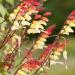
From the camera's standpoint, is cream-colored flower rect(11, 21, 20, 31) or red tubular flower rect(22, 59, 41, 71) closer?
cream-colored flower rect(11, 21, 20, 31)

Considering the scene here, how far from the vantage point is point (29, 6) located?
3768 mm

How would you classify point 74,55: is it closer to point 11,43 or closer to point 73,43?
point 73,43

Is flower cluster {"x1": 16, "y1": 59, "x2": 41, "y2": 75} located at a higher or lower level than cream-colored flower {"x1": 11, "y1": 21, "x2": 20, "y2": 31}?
lower

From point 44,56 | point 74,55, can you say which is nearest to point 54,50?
point 44,56

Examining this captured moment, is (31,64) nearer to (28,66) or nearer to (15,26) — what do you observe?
(28,66)

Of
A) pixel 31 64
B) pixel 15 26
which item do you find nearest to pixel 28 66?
pixel 31 64

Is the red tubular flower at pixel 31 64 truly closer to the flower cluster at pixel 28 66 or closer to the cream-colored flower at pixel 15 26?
the flower cluster at pixel 28 66

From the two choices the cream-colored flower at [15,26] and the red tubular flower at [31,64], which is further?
the red tubular flower at [31,64]

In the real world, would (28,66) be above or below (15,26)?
below

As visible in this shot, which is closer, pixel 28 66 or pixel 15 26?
pixel 15 26

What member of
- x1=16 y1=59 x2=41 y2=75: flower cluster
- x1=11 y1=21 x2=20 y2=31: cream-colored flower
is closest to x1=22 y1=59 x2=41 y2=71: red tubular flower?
x1=16 y1=59 x2=41 y2=75: flower cluster

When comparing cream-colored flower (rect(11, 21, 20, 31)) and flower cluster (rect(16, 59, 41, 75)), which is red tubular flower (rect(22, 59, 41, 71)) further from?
cream-colored flower (rect(11, 21, 20, 31))

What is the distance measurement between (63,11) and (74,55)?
3.28 meters

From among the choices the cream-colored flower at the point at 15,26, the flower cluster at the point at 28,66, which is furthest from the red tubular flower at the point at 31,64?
the cream-colored flower at the point at 15,26
